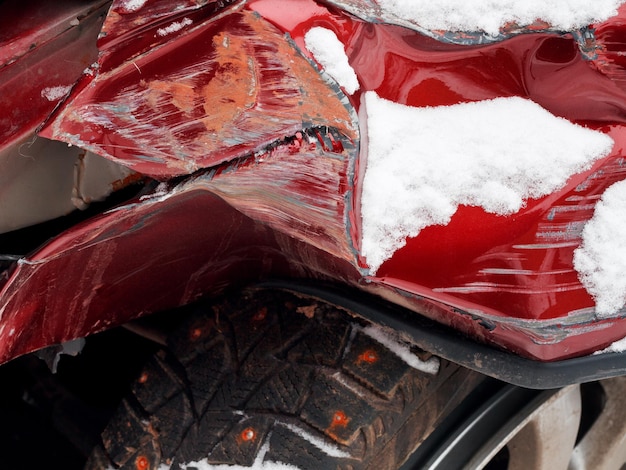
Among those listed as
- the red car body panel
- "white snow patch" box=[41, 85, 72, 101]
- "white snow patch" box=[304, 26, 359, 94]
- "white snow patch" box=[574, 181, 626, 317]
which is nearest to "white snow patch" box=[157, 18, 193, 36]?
the red car body panel

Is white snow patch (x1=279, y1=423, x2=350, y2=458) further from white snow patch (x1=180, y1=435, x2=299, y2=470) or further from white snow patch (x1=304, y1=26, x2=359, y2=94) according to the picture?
white snow patch (x1=304, y1=26, x2=359, y2=94)

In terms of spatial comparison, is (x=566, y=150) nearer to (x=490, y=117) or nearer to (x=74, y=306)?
(x=490, y=117)

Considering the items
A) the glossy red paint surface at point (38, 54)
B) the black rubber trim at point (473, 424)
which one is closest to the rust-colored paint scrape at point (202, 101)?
the glossy red paint surface at point (38, 54)

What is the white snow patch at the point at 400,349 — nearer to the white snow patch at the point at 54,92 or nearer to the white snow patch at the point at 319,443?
the white snow patch at the point at 319,443

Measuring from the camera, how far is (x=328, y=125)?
58cm

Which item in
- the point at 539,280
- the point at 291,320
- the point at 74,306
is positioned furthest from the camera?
the point at 291,320

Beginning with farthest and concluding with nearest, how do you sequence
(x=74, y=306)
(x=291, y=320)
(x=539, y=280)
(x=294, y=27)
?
(x=291, y=320) < (x=74, y=306) < (x=539, y=280) < (x=294, y=27)

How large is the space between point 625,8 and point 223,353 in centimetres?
73

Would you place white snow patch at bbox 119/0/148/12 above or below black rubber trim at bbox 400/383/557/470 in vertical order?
above

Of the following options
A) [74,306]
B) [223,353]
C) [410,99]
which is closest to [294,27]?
[410,99]

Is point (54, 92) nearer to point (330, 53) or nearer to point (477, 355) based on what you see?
point (330, 53)

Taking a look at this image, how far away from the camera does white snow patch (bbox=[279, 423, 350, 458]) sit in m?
0.91

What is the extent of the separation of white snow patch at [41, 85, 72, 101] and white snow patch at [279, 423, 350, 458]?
509 millimetres

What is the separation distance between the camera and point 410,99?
0.61 meters
